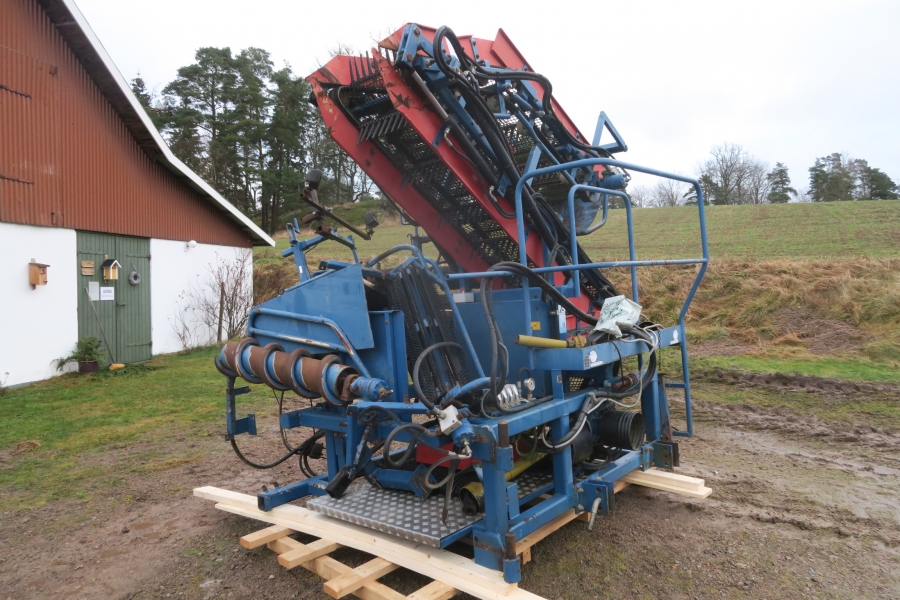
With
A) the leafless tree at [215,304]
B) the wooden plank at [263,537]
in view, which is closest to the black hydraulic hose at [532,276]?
the wooden plank at [263,537]

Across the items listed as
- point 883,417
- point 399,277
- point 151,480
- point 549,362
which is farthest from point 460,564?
point 883,417

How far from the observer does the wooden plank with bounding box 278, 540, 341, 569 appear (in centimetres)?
311

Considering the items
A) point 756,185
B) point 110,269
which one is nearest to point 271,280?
point 110,269

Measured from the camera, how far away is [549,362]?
3.45 meters

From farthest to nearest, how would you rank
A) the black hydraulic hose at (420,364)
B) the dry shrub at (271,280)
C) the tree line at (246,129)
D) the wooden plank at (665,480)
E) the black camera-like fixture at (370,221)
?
the tree line at (246,129) < the dry shrub at (271,280) < the wooden plank at (665,480) < the black camera-like fixture at (370,221) < the black hydraulic hose at (420,364)

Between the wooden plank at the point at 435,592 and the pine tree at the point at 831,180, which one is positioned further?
the pine tree at the point at 831,180

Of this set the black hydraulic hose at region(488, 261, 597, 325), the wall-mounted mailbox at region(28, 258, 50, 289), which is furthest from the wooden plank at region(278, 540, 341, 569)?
A: the wall-mounted mailbox at region(28, 258, 50, 289)

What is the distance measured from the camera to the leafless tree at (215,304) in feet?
41.3

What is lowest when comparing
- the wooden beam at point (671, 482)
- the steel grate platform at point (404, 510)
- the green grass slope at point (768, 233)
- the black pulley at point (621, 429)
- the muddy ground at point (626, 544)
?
the muddy ground at point (626, 544)

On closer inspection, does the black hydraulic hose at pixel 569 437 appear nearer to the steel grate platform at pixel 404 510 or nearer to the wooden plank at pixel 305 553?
the steel grate platform at pixel 404 510

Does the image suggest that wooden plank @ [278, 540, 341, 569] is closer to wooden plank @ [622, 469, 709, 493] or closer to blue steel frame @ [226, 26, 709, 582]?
blue steel frame @ [226, 26, 709, 582]

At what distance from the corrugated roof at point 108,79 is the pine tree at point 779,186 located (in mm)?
44928

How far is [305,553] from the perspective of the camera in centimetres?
318

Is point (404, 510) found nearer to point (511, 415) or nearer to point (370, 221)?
point (511, 415)
